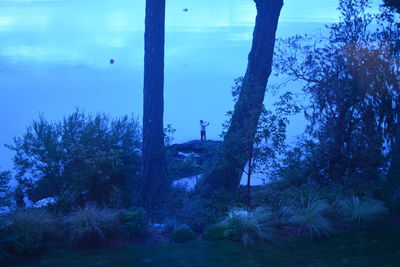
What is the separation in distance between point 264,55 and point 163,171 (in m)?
4.14

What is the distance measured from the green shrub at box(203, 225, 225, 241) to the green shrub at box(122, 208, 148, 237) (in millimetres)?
1090

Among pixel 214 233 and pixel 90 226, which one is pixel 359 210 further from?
pixel 90 226

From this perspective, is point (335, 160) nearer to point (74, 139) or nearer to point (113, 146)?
point (113, 146)

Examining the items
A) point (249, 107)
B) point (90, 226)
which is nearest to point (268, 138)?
point (249, 107)

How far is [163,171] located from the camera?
11766 millimetres

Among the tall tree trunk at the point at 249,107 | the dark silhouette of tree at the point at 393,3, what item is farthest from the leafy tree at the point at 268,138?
the dark silhouette of tree at the point at 393,3

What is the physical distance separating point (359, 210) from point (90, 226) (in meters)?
4.52

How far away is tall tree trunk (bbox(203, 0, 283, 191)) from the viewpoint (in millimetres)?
9234

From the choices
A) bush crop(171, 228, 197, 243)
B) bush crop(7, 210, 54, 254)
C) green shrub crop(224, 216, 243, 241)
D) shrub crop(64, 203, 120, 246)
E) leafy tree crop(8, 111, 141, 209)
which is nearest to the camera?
bush crop(7, 210, 54, 254)

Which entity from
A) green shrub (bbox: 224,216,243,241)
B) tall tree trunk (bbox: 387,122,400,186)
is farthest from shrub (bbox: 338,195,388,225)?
green shrub (bbox: 224,216,243,241)

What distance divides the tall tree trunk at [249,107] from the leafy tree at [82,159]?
225 centimetres

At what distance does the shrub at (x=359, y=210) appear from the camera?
308 inches

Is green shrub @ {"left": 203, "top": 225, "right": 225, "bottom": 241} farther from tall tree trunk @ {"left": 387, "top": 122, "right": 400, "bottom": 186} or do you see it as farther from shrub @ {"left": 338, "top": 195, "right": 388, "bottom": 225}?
tall tree trunk @ {"left": 387, "top": 122, "right": 400, "bottom": 186}

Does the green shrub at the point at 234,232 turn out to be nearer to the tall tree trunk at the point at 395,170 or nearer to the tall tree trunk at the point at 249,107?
the tall tree trunk at the point at 249,107
